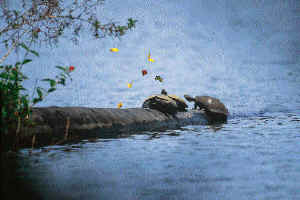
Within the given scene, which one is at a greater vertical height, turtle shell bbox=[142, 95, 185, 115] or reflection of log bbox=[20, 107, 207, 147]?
turtle shell bbox=[142, 95, 185, 115]

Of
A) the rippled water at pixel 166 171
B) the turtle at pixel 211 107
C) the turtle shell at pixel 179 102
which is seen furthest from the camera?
the turtle at pixel 211 107

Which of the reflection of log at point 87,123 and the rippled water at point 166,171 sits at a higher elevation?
the reflection of log at point 87,123

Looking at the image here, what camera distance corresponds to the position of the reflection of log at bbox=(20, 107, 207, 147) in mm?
7855

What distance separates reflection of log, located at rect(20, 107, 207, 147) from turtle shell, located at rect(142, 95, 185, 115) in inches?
13.8

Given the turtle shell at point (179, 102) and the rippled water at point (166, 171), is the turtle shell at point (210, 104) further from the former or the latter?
the rippled water at point (166, 171)

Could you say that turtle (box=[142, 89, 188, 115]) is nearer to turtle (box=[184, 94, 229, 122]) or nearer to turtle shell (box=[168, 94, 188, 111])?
turtle shell (box=[168, 94, 188, 111])

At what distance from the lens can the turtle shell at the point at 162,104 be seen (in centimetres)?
1327

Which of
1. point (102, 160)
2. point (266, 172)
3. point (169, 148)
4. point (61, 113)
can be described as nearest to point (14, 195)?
point (102, 160)

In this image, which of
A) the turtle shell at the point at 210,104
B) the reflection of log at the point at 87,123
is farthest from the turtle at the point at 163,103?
the turtle shell at the point at 210,104

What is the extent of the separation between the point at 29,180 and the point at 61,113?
4736 millimetres

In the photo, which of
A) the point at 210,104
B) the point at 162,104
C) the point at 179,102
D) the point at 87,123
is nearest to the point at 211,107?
the point at 210,104

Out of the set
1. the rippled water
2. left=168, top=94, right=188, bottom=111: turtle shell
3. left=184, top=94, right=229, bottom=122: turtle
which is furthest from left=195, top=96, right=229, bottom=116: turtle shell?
the rippled water

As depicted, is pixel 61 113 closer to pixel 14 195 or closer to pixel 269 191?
pixel 14 195

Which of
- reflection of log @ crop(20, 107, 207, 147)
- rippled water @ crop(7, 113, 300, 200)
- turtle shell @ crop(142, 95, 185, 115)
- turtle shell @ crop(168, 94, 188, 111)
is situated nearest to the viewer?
rippled water @ crop(7, 113, 300, 200)
